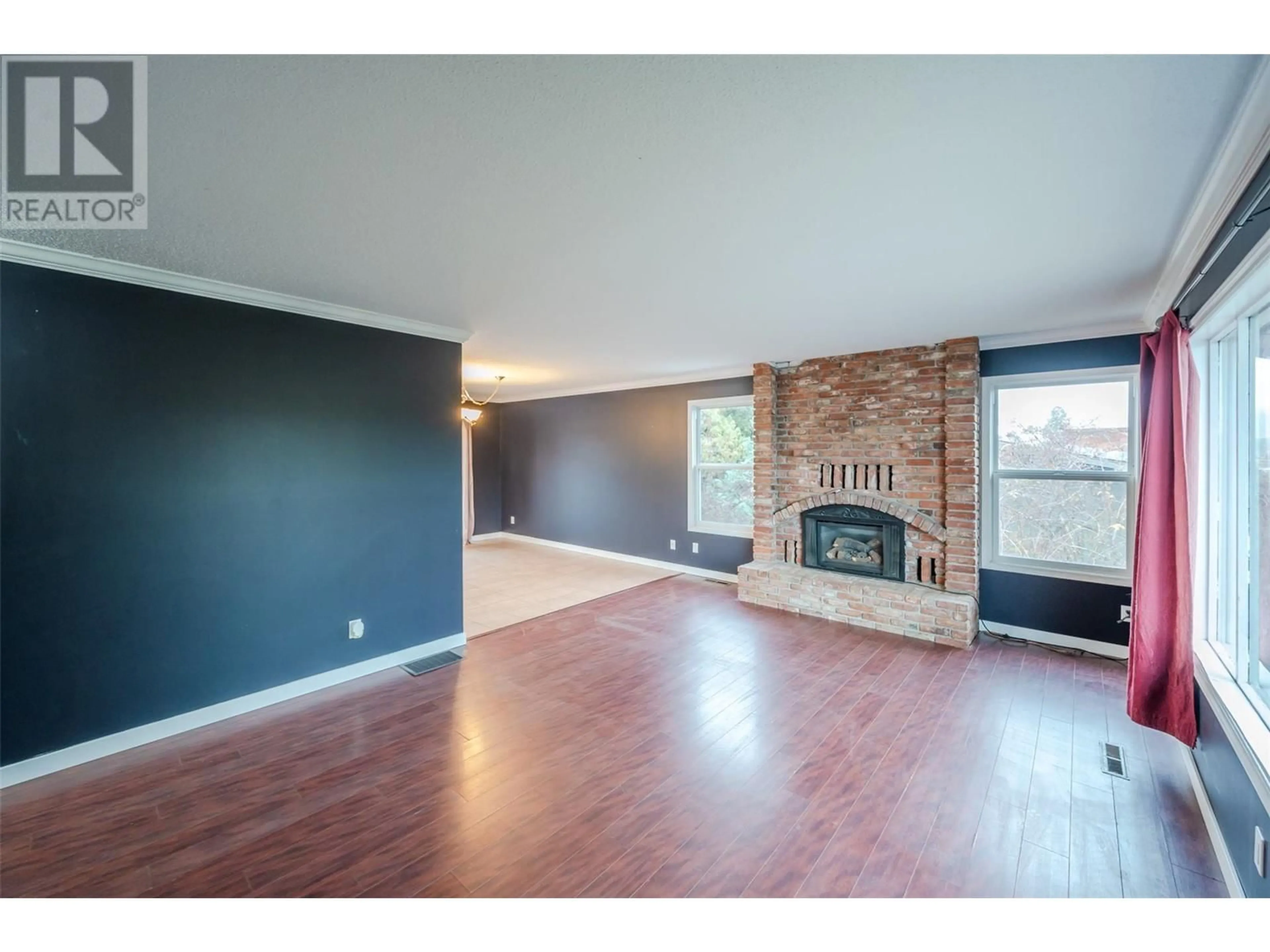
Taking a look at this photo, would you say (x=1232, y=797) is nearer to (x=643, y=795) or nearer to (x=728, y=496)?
(x=643, y=795)

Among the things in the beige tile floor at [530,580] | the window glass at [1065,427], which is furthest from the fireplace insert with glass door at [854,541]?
the beige tile floor at [530,580]

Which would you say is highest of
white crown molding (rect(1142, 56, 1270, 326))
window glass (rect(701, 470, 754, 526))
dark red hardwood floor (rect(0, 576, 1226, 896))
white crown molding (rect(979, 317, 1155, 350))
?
white crown molding (rect(979, 317, 1155, 350))

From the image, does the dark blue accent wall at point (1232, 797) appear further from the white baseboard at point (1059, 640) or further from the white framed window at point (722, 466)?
the white framed window at point (722, 466)

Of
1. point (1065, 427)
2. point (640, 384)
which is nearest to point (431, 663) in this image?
point (640, 384)

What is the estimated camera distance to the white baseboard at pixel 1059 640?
142 inches

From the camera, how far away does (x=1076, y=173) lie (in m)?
1.63

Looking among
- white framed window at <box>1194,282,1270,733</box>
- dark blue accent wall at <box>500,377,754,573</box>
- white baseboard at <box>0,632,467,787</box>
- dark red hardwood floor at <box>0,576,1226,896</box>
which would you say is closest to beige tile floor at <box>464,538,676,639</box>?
dark blue accent wall at <box>500,377,754,573</box>

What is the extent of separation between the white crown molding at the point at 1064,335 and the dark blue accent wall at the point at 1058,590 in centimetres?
3

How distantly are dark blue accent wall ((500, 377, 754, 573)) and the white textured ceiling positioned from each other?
3.21 m

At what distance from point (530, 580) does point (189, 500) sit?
11.8ft

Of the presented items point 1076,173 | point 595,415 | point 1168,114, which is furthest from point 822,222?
point 595,415

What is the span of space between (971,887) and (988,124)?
7.70 feet

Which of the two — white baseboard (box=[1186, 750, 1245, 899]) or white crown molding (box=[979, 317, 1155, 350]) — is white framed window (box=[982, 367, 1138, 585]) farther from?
white baseboard (box=[1186, 750, 1245, 899])

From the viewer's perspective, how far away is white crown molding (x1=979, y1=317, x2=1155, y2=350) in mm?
3523
